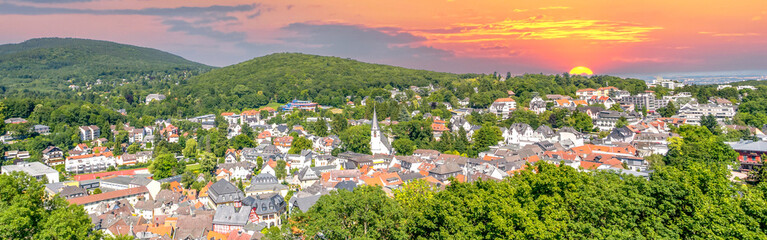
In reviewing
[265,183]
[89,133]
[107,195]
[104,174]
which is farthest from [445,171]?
[89,133]

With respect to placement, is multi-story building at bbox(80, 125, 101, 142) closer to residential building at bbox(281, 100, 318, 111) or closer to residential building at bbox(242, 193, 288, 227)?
residential building at bbox(281, 100, 318, 111)

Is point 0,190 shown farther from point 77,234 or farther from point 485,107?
point 485,107

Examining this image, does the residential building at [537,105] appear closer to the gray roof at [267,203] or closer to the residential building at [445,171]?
the residential building at [445,171]

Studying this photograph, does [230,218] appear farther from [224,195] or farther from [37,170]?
[37,170]

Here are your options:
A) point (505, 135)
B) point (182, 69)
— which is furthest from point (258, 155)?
point (182, 69)

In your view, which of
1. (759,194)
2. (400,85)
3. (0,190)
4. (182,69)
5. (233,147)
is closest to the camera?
(759,194)

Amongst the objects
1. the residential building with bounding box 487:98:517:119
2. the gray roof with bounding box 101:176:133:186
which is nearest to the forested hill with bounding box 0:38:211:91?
the gray roof with bounding box 101:176:133:186
